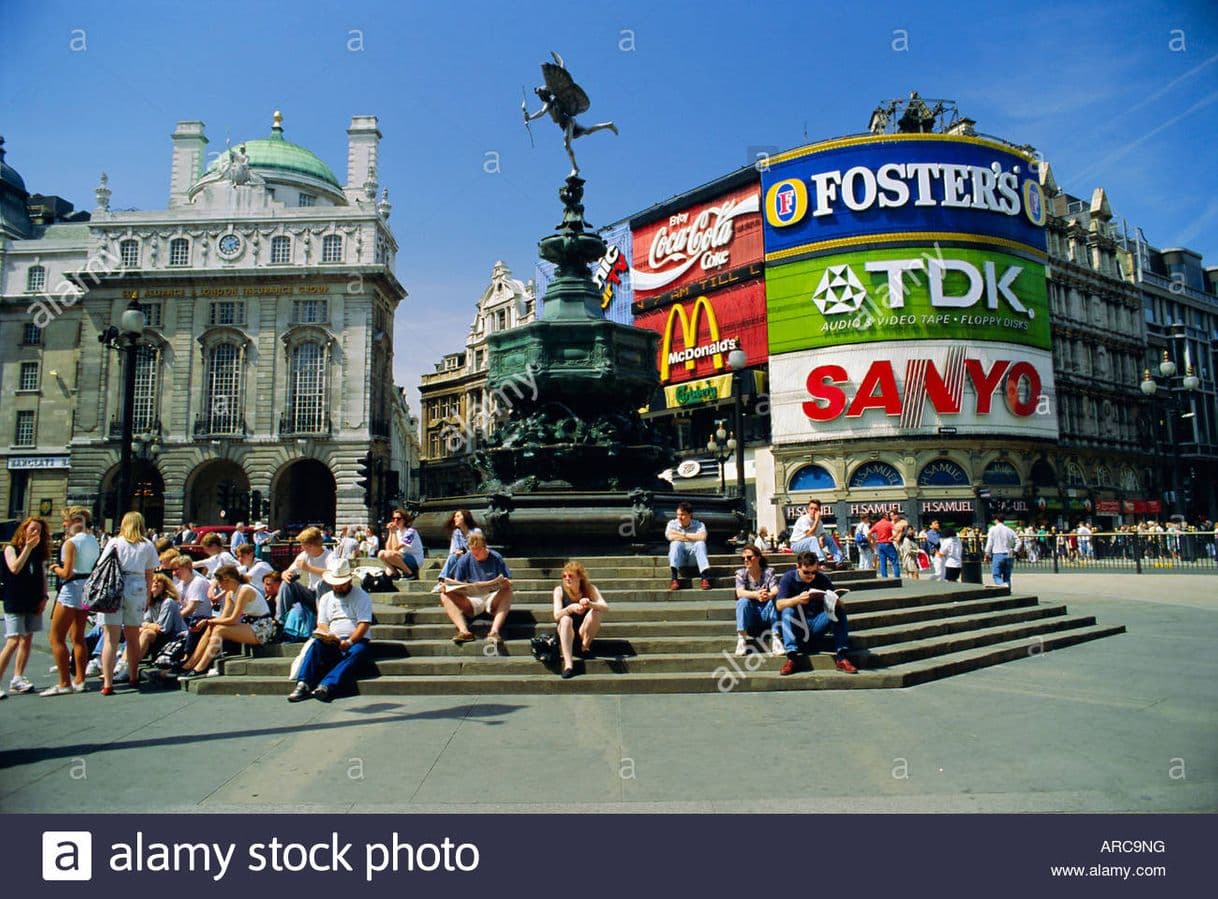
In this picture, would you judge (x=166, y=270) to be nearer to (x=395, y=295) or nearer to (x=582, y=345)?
(x=395, y=295)

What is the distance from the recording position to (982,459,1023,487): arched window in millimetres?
41562

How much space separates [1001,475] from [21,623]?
1701 inches

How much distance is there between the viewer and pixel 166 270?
157 ft

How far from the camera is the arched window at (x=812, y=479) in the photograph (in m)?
43.1

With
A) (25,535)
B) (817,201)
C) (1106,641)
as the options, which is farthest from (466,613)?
(817,201)

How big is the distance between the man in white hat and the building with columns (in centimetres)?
3894

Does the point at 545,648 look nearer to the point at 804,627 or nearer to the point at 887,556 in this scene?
the point at 804,627

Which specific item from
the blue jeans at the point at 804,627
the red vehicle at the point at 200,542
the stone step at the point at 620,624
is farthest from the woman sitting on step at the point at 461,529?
the red vehicle at the point at 200,542

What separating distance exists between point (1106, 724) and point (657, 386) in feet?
26.9

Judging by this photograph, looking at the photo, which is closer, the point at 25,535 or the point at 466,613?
the point at 25,535

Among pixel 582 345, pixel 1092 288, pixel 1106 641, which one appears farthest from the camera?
pixel 1092 288

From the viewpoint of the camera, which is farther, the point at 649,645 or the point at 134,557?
the point at 649,645

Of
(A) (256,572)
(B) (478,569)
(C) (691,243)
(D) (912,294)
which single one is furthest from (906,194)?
(A) (256,572)
